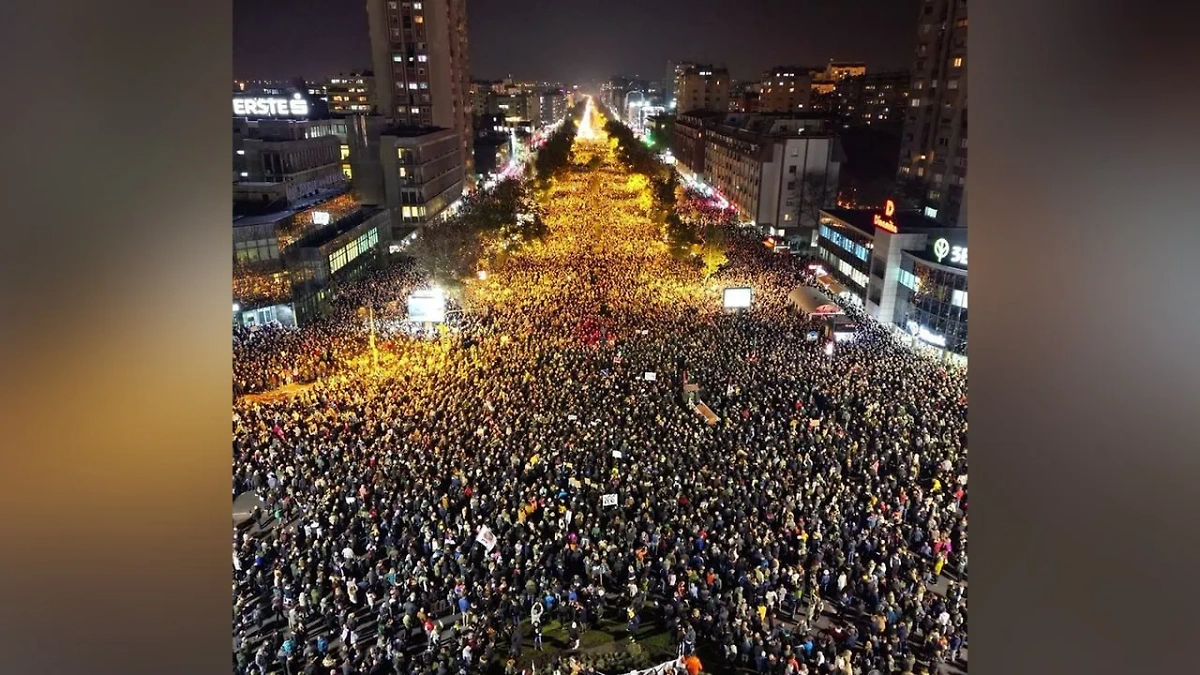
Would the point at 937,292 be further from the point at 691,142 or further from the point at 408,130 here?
the point at 691,142

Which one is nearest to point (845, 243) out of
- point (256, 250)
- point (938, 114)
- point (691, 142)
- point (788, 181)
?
point (788, 181)

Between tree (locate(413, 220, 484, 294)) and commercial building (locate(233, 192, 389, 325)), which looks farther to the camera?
tree (locate(413, 220, 484, 294))

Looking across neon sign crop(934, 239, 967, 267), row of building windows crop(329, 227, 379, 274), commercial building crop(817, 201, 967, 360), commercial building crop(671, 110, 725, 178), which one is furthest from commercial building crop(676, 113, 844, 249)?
row of building windows crop(329, 227, 379, 274)

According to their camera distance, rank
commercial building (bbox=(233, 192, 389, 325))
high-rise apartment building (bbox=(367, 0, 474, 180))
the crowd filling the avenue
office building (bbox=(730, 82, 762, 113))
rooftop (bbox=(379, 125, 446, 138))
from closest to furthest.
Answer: the crowd filling the avenue
commercial building (bbox=(233, 192, 389, 325))
rooftop (bbox=(379, 125, 446, 138))
high-rise apartment building (bbox=(367, 0, 474, 180))
office building (bbox=(730, 82, 762, 113))

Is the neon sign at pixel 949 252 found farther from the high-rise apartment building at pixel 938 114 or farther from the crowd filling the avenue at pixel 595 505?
the high-rise apartment building at pixel 938 114

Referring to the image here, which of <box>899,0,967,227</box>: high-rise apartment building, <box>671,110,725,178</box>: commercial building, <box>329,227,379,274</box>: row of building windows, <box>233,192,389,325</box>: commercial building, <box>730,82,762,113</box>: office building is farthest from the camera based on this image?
<box>730,82,762,113</box>: office building

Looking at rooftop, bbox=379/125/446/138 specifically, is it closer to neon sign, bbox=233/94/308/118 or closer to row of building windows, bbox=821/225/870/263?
neon sign, bbox=233/94/308/118

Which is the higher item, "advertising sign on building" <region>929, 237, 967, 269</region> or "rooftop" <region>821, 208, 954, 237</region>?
"rooftop" <region>821, 208, 954, 237</region>
